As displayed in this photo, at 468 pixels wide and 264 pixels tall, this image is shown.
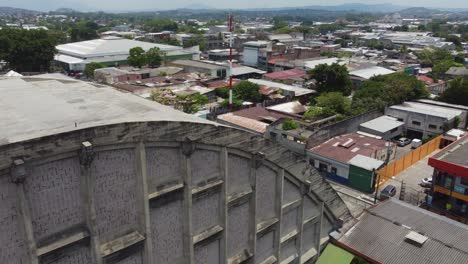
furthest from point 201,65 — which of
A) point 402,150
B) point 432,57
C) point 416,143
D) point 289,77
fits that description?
point 432,57

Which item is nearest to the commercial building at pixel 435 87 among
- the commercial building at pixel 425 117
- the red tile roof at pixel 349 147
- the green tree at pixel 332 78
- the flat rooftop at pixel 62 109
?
the green tree at pixel 332 78

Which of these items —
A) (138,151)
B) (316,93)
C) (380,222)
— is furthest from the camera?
(316,93)

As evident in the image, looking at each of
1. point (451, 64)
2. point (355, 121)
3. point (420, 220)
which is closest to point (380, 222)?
point (420, 220)

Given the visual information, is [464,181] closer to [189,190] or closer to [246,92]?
[189,190]

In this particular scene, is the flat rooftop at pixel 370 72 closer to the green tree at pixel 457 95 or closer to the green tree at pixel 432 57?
the green tree at pixel 457 95

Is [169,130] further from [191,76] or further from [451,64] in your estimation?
[451,64]

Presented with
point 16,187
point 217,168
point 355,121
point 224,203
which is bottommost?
point 355,121

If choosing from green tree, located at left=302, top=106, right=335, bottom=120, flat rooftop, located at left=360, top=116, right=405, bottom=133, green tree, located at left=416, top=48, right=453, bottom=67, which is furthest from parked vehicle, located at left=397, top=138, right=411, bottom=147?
green tree, located at left=416, top=48, right=453, bottom=67
